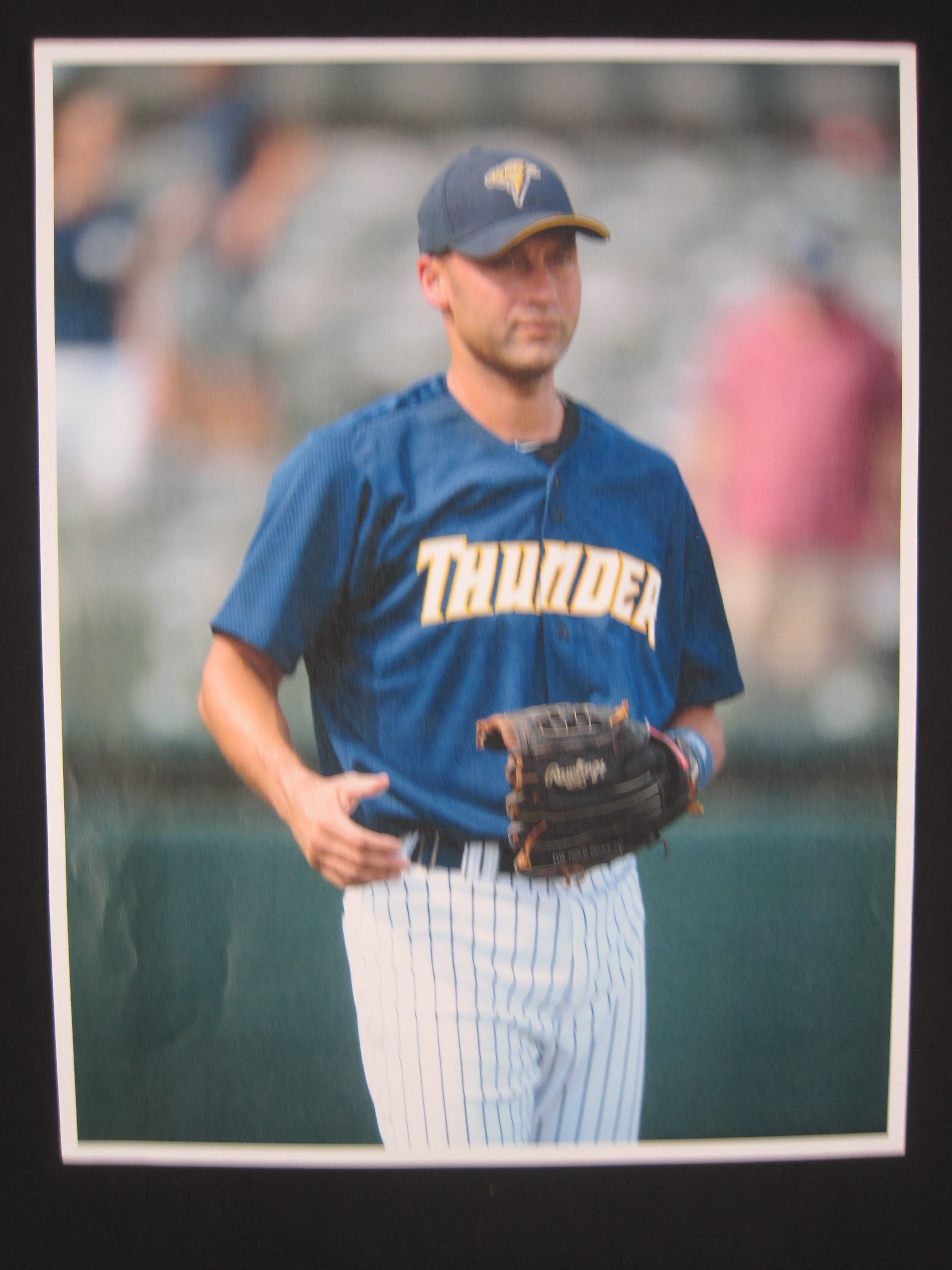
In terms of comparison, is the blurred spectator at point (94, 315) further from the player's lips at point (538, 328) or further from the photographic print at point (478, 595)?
the player's lips at point (538, 328)

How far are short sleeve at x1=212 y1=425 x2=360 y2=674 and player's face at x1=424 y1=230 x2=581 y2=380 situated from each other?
8.1 inches

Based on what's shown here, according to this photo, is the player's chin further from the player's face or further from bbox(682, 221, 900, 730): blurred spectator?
bbox(682, 221, 900, 730): blurred spectator

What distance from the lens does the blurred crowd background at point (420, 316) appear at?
1025 millimetres

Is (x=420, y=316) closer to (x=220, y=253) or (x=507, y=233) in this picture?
(x=507, y=233)

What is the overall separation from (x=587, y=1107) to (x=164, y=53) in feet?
4.56

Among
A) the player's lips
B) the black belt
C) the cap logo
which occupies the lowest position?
the black belt

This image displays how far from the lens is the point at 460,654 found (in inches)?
39.9

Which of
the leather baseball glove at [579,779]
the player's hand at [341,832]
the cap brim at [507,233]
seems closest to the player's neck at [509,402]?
the cap brim at [507,233]

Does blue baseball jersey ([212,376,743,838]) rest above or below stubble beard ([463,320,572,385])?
below

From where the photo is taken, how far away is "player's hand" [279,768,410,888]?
97cm

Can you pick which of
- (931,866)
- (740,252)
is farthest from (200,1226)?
(740,252)

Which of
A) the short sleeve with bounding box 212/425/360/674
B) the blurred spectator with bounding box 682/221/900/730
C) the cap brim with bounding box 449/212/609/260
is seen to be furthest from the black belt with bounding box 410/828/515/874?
Result: the cap brim with bounding box 449/212/609/260

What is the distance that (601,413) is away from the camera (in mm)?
1045

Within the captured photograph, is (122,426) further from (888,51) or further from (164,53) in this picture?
(888,51)
